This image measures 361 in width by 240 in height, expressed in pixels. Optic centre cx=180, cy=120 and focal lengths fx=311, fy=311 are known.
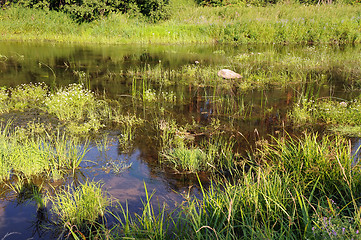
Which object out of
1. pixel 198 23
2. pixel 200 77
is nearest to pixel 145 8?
pixel 198 23

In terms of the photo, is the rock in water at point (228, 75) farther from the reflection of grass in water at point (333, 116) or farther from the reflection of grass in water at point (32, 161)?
the reflection of grass in water at point (32, 161)

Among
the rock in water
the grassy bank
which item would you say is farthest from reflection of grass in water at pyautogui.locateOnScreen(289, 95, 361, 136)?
the grassy bank

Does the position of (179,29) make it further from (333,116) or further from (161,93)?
(333,116)

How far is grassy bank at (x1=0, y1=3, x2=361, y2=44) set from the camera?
838 inches

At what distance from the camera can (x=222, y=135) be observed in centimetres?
682

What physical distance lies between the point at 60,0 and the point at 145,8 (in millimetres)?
6687

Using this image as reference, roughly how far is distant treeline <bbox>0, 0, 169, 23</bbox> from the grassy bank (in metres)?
0.64

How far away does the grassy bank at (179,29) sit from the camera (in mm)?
21281

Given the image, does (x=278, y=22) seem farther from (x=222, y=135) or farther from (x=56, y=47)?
(x=222, y=135)

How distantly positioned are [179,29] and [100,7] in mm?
6052

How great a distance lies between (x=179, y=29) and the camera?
22.3 m

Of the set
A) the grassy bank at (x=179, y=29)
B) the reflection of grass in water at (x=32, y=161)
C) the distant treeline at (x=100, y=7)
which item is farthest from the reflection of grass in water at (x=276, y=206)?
the distant treeline at (x=100, y=7)

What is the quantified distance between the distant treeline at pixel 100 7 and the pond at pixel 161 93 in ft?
13.3

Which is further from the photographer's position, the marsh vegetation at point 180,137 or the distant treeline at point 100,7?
the distant treeline at point 100,7
